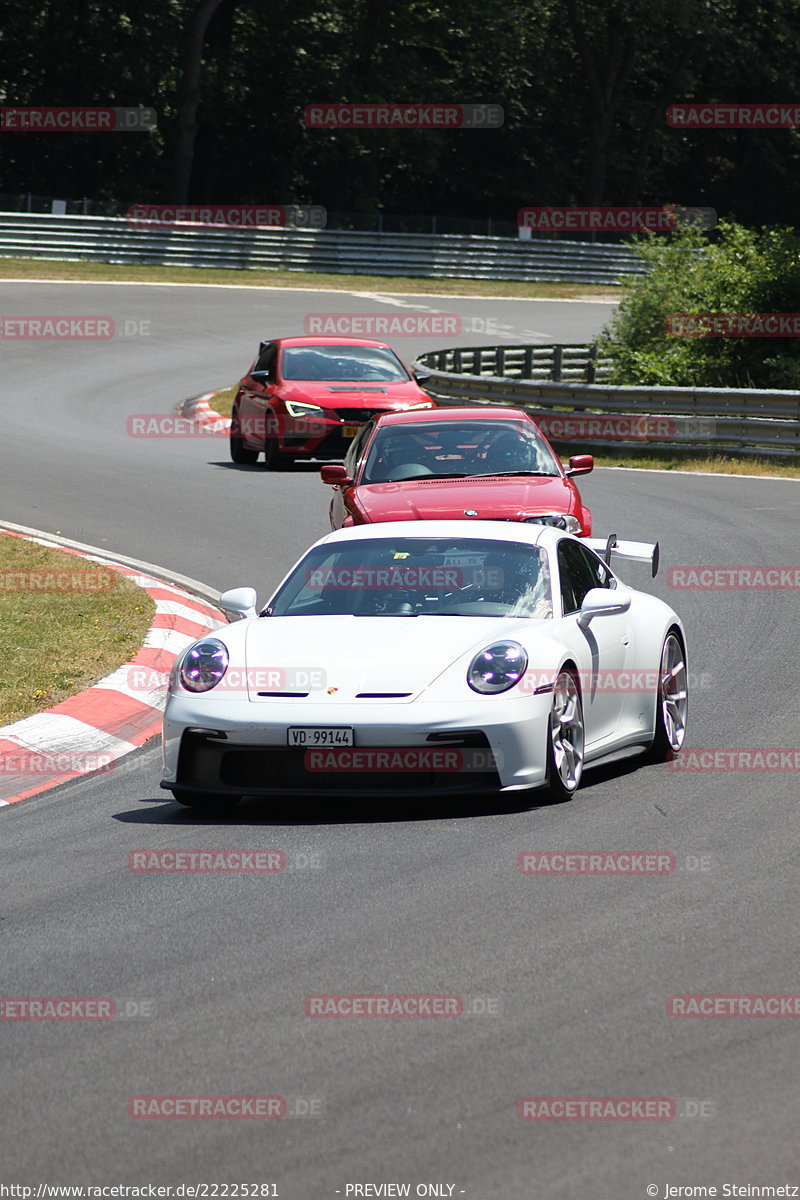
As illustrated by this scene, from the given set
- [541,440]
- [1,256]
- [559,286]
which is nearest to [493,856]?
[541,440]

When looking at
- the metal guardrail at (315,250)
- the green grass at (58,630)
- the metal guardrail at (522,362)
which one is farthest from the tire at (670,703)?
the metal guardrail at (315,250)

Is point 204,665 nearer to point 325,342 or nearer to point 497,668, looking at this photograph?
point 497,668

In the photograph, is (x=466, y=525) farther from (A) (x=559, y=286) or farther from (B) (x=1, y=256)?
(A) (x=559, y=286)

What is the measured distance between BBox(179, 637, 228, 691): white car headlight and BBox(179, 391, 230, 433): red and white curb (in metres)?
18.9

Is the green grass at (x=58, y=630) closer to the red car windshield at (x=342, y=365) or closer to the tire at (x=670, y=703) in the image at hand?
the tire at (x=670, y=703)

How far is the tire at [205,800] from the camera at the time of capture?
322 inches

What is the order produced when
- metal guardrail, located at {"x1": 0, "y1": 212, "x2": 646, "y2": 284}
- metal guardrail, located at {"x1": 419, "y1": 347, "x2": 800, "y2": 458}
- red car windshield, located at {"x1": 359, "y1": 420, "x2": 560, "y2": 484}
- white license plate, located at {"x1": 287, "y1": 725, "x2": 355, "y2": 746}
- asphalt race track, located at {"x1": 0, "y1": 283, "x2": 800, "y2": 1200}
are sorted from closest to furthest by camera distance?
asphalt race track, located at {"x1": 0, "y1": 283, "x2": 800, "y2": 1200}, white license plate, located at {"x1": 287, "y1": 725, "x2": 355, "y2": 746}, red car windshield, located at {"x1": 359, "y1": 420, "x2": 560, "y2": 484}, metal guardrail, located at {"x1": 419, "y1": 347, "x2": 800, "y2": 458}, metal guardrail, located at {"x1": 0, "y1": 212, "x2": 646, "y2": 284}

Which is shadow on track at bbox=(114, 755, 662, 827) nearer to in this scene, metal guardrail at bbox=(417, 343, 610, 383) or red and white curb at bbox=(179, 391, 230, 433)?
red and white curb at bbox=(179, 391, 230, 433)

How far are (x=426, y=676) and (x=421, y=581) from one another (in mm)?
1145

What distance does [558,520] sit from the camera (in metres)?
13.1

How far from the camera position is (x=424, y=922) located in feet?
20.4

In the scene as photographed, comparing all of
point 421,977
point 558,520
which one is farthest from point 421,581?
point 558,520

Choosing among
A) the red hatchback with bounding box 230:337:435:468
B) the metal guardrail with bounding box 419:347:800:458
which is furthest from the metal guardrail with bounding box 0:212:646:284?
the red hatchback with bounding box 230:337:435:468

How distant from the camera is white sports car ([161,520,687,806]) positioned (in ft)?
25.7
